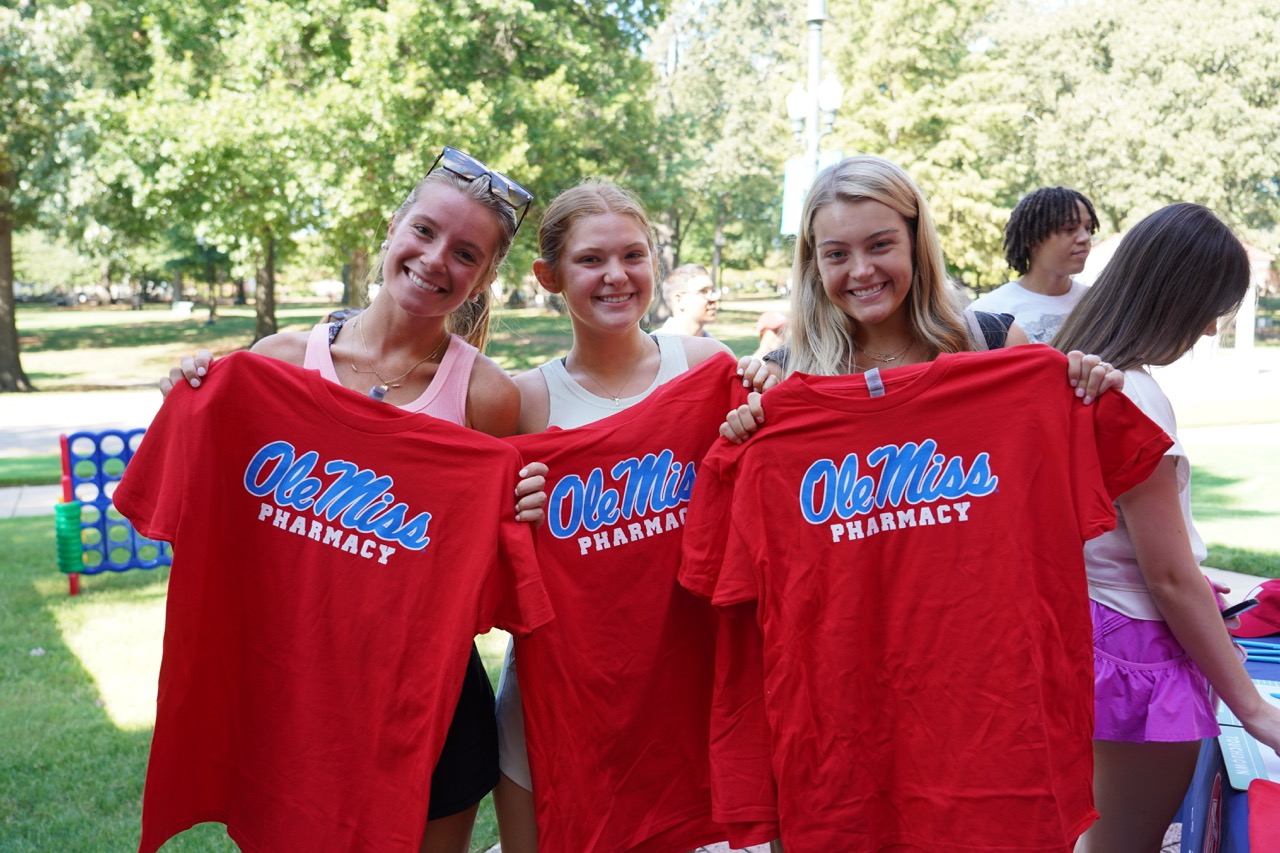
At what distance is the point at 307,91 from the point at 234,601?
19070 millimetres

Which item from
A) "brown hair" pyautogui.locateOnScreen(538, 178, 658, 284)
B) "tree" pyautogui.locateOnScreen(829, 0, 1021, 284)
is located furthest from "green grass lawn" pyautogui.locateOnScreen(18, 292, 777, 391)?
"brown hair" pyautogui.locateOnScreen(538, 178, 658, 284)

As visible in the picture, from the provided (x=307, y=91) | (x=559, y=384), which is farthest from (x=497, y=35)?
(x=559, y=384)

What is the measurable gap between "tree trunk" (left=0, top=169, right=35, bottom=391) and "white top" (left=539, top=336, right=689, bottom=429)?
23325 millimetres

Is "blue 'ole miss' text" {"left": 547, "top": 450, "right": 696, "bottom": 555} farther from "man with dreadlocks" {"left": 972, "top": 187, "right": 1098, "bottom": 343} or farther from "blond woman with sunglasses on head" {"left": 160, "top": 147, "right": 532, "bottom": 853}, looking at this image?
"man with dreadlocks" {"left": 972, "top": 187, "right": 1098, "bottom": 343}

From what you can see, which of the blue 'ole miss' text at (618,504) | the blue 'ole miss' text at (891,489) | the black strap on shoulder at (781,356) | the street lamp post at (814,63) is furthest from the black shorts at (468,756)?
the street lamp post at (814,63)

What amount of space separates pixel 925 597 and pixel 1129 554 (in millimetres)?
560

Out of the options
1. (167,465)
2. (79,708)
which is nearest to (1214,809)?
(167,465)

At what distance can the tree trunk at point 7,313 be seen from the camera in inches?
859

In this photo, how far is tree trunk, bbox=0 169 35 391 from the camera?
71.6ft

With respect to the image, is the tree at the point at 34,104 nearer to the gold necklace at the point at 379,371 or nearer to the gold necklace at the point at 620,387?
the gold necklace at the point at 379,371

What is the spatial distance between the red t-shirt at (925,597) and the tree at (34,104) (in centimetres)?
2151

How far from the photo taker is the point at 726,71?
43.5 meters

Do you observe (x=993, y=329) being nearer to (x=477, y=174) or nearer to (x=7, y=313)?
(x=477, y=174)

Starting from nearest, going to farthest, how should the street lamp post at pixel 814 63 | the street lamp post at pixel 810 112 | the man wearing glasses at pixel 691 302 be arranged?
1. the man wearing glasses at pixel 691 302
2. the street lamp post at pixel 810 112
3. the street lamp post at pixel 814 63
